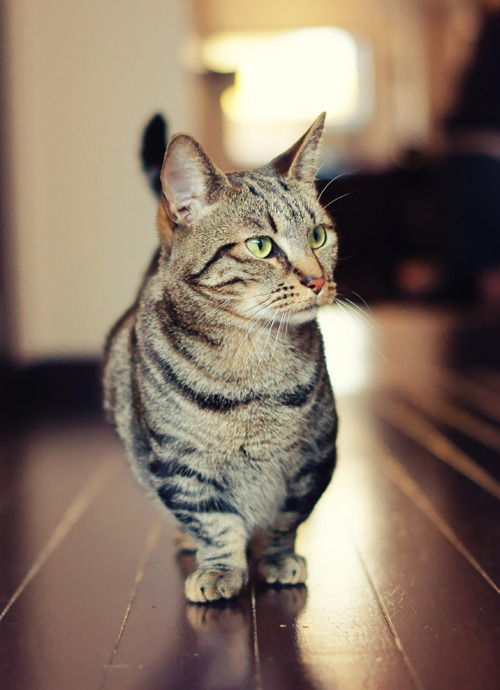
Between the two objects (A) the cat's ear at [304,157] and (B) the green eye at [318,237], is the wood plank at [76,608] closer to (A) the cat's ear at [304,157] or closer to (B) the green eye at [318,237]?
(B) the green eye at [318,237]

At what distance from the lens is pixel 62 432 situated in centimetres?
254

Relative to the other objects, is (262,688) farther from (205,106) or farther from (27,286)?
(205,106)

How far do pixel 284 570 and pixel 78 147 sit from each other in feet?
7.07

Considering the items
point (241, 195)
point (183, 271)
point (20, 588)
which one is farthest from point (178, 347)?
point (20, 588)

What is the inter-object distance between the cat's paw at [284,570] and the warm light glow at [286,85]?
23.5 ft

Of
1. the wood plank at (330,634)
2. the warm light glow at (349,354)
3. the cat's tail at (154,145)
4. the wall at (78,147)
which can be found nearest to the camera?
the wood plank at (330,634)

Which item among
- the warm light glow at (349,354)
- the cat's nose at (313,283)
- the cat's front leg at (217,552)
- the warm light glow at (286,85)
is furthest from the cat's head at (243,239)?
the warm light glow at (286,85)

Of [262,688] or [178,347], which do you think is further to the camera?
[178,347]

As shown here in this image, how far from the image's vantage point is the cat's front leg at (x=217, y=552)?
1171 millimetres

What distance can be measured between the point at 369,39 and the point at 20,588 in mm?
7686

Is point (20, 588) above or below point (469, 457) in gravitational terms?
above

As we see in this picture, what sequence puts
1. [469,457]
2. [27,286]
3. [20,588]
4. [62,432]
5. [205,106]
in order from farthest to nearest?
[205,106] < [27,286] < [62,432] < [469,457] < [20,588]

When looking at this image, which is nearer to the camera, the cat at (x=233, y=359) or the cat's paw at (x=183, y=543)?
the cat at (x=233, y=359)

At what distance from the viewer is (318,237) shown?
1205 mm
